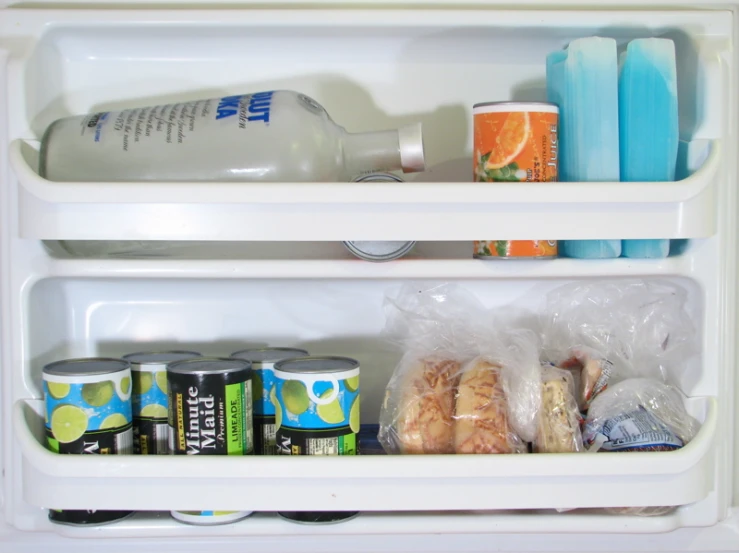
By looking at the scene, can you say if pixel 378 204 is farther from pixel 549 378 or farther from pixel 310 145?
pixel 549 378

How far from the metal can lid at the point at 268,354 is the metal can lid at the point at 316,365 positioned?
0.10 feet

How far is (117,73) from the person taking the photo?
911 millimetres

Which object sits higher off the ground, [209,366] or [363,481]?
[209,366]

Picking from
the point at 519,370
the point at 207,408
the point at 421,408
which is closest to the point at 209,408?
the point at 207,408

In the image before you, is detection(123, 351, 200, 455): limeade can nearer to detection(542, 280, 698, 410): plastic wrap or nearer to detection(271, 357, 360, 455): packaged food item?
detection(271, 357, 360, 455): packaged food item

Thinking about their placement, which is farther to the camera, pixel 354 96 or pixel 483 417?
pixel 354 96

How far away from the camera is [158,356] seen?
85cm

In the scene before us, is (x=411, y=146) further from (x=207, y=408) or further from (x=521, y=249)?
(x=207, y=408)

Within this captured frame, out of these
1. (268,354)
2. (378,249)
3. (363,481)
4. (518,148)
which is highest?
(518,148)

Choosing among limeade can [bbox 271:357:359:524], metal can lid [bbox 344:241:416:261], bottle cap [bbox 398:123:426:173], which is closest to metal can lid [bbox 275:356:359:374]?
limeade can [bbox 271:357:359:524]

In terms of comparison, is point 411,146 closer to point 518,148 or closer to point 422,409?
point 518,148

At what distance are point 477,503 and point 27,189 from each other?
0.54 metres

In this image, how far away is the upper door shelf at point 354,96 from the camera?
2.39 feet

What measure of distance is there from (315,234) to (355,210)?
46 mm
